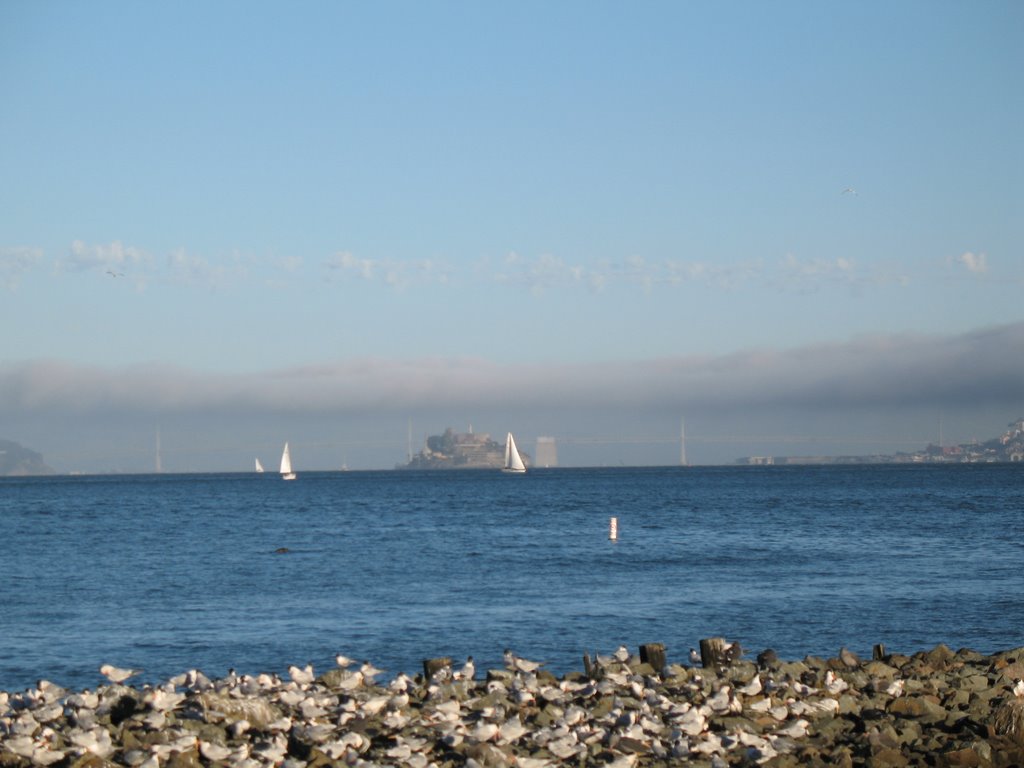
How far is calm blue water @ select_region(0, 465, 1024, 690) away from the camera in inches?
1032

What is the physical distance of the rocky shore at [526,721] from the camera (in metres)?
12.7

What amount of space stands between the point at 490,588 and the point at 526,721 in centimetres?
2310

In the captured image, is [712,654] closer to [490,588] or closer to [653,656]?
[653,656]

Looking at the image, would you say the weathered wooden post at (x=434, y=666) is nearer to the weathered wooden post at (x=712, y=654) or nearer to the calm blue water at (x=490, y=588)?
the weathered wooden post at (x=712, y=654)

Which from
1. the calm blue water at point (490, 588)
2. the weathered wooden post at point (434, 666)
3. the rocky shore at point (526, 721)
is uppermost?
the weathered wooden post at point (434, 666)

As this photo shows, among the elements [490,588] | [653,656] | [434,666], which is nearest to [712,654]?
[653,656]

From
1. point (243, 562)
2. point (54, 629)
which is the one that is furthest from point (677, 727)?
point (243, 562)

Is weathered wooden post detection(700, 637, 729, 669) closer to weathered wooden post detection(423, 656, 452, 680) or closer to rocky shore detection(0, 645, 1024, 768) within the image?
rocky shore detection(0, 645, 1024, 768)

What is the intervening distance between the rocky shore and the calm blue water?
314 inches

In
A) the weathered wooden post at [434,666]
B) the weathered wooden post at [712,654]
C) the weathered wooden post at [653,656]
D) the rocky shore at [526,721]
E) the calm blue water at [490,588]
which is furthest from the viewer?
the calm blue water at [490,588]

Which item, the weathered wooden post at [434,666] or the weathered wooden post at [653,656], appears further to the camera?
the weathered wooden post at [653,656]

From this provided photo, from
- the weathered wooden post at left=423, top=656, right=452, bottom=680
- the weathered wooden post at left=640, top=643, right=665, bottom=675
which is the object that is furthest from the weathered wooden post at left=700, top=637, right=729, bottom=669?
the weathered wooden post at left=423, top=656, right=452, bottom=680

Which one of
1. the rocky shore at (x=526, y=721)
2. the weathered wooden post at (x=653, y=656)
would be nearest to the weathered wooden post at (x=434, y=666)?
the rocky shore at (x=526, y=721)

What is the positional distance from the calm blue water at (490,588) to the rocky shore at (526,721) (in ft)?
26.2
